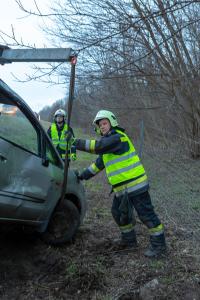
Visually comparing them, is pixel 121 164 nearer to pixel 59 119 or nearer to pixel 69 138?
pixel 69 138

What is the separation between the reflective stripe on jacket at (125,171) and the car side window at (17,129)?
993 mm

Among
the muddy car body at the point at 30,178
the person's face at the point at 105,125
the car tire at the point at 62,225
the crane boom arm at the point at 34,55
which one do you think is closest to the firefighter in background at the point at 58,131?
the muddy car body at the point at 30,178

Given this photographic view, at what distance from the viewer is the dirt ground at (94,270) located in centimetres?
422

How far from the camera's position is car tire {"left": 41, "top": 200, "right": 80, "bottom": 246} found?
17.9 feet

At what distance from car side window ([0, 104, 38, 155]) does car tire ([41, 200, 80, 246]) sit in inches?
38.4

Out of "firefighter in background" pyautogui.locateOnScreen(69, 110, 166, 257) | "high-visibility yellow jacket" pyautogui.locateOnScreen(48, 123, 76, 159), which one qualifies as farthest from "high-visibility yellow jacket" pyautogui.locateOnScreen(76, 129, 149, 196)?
"high-visibility yellow jacket" pyautogui.locateOnScreen(48, 123, 76, 159)

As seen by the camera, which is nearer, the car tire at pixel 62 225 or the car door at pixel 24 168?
the car door at pixel 24 168

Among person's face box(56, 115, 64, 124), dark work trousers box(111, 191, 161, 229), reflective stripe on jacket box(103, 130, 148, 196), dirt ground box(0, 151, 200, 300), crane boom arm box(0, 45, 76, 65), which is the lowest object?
dirt ground box(0, 151, 200, 300)

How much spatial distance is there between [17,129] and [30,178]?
0.53 m

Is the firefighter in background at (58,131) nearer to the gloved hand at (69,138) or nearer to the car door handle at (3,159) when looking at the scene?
the gloved hand at (69,138)

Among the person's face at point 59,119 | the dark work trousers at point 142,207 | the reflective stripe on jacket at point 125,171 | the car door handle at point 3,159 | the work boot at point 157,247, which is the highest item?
the person's face at point 59,119

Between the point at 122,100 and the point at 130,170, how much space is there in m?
12.0

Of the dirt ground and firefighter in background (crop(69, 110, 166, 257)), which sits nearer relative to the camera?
the dirt ground

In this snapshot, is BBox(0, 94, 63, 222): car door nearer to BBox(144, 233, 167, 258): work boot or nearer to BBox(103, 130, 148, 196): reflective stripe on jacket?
BBox(103, 130, 148, 196): reflective stripe on jacket
